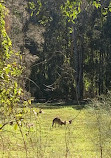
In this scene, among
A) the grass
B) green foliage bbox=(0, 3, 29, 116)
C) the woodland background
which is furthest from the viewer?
the woodland background

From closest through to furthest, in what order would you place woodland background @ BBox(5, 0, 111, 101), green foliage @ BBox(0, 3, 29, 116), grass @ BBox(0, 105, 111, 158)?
1. green foliage @ BBox(0, 3, 29, 116)
2. grass @ BBox(0, 105, 111, 158)
3. woodland background @ BBox(5, 0, 111, 101)

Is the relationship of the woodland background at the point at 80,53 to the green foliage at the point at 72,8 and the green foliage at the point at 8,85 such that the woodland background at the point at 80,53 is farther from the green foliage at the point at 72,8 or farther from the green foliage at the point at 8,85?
the green foliage at the point at 72,8

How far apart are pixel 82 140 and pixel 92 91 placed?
17.6 meters

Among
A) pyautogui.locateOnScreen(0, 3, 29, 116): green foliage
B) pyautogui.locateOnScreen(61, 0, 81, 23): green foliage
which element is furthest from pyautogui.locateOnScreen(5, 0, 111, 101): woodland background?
pyautogui.locateOnScreen(61, 0, 81, 23): green foliage

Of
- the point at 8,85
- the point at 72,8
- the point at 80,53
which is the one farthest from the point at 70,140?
the point at 80,53

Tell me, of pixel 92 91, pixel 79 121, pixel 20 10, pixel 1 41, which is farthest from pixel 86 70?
pixel 1 41

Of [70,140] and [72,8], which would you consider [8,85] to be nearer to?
[72,8]

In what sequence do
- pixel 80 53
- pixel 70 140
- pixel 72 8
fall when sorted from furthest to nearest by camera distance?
pixel 80 53 < pixel 70 140 < pixel 72 8

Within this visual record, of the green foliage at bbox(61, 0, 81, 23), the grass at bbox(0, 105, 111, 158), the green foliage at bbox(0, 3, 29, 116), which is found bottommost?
the grass at bbox(0, 105, 111, 158)

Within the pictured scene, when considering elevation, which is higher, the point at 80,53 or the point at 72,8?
the point at 80,53

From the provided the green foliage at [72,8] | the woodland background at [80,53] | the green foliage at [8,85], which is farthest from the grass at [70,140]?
the woodland background at [80,53]

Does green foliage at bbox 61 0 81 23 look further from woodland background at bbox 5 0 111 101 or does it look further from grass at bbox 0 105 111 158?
woodland background at bbox 5 0 111 101

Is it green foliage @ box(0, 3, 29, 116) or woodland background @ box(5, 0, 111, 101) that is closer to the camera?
green foliage @ box(0, 3, 29, 116)

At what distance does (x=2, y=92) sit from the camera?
2.53 meters
